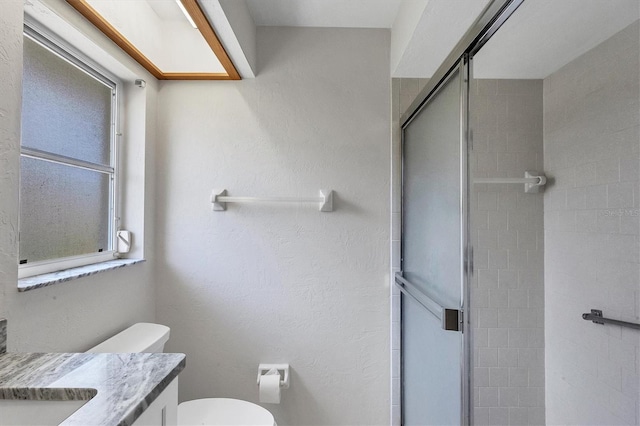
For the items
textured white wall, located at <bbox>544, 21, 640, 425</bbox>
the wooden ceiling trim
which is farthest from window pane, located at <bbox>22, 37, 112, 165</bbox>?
textured white wall, located at <bbox>544, 21, 640, 425</bbox>

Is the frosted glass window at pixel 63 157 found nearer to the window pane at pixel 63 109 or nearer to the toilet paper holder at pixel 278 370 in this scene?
the window pane at pixel 63 109

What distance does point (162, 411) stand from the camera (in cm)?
61

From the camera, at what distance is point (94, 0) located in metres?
1.18

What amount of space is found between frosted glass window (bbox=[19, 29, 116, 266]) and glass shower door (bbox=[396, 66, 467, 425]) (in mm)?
1427

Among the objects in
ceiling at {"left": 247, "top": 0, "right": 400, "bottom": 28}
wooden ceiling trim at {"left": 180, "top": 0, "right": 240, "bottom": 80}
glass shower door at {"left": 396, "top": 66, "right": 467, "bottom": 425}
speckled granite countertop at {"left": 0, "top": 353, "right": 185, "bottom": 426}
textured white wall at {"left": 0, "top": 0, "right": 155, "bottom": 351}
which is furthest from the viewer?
ceiling at {"left": 247, "top": 0, "right": 400, "bottom": 28}

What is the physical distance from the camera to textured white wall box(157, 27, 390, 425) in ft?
5.26

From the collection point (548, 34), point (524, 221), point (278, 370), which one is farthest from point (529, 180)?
point (278, 370)

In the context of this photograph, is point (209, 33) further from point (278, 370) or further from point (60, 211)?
point (278, 370)

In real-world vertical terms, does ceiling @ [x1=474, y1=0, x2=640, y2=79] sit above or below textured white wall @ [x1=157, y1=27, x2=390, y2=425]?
above

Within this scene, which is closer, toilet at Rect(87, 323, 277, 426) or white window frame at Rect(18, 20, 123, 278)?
white window frame at Rect(18, 20, 123, 278)

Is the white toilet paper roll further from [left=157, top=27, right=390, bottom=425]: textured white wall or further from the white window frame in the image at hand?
the white window frame

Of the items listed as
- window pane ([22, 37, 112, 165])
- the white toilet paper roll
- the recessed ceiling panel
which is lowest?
the white toilet paper roll

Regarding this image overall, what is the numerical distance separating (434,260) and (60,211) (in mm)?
1486

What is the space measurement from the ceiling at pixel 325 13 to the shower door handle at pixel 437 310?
4.29 ft
